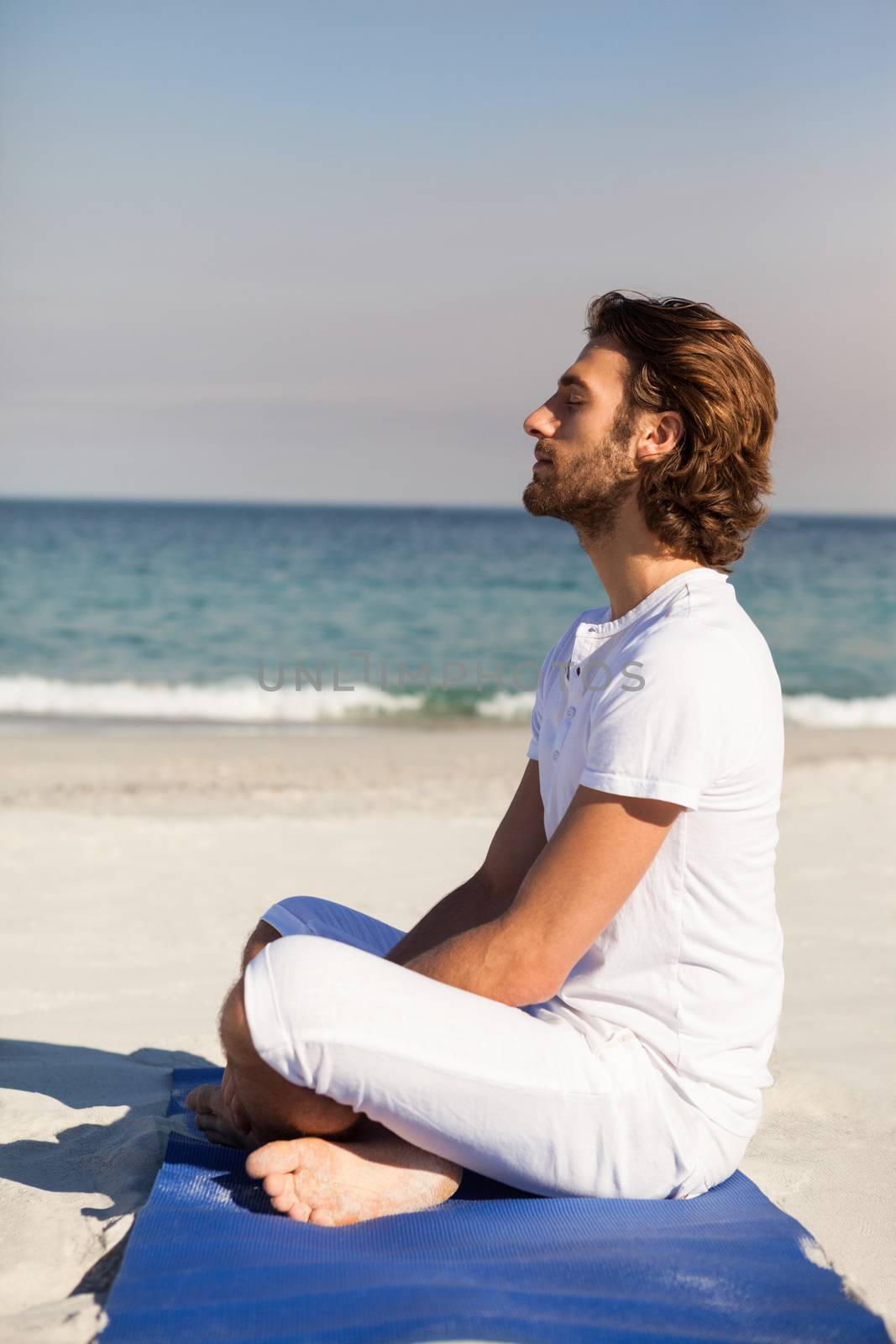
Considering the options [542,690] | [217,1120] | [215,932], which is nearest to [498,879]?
[542,690]

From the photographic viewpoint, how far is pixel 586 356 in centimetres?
262

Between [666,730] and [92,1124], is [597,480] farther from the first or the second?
[92,1124]

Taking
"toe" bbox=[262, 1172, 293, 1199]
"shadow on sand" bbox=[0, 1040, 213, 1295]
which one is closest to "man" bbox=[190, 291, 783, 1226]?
"toe" bbox=[262, 1172, 293, 1199]

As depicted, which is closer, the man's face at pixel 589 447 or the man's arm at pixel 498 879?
the man's face at pixel 589 447

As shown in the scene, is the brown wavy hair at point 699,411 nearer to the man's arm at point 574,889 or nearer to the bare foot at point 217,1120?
the man's arm at point 574,889

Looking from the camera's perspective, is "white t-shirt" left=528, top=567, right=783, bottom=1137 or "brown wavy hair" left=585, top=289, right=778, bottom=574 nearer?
"white t-shirt" left=528, top=567, right=783, bottom=1137

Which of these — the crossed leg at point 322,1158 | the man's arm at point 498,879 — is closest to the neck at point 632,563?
the man's arm at point 498,879

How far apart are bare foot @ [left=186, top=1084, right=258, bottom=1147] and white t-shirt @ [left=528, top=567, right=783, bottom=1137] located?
0.73m

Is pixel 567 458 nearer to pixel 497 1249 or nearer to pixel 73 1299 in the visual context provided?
pixel 497 1249

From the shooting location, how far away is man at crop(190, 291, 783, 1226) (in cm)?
218

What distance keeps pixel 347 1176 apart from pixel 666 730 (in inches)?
39.7

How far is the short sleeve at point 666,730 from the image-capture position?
215 centimetres

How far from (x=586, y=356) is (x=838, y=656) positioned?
1896 centimetres

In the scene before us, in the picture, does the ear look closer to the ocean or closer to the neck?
the neck
